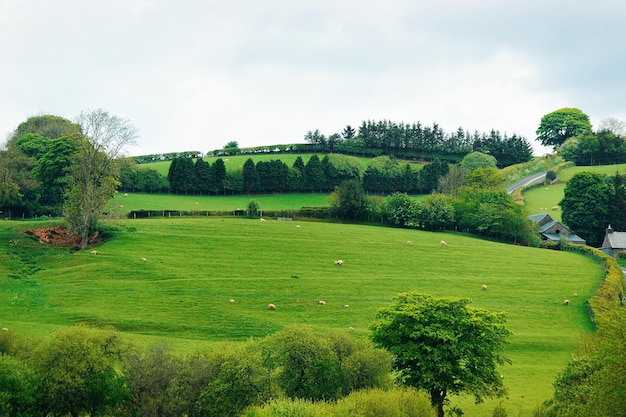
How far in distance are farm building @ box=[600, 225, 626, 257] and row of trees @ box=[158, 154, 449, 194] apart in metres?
51.1

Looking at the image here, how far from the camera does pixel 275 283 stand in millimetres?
70062

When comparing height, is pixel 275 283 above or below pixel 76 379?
above

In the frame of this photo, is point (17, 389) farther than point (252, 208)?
No

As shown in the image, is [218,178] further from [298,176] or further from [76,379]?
[76,379]

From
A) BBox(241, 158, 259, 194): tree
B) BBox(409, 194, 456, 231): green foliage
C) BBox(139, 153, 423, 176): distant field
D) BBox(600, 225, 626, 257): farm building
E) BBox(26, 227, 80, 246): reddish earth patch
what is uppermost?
BBox(139, 153, 423, 176): distant field

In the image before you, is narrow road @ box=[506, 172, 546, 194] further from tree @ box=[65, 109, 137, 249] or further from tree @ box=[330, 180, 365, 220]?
tree @ box=[65, 109, 137, 249]

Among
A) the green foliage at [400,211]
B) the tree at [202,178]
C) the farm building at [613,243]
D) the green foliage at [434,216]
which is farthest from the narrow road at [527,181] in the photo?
the tree at [202,178]

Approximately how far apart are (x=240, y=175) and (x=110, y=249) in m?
59.2

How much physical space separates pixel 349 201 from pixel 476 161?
223 ft

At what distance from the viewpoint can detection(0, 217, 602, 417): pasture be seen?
57.8 meters

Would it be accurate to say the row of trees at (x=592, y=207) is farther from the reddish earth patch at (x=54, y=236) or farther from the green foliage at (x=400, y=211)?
the reddish earth patch at (x=54, y=236)

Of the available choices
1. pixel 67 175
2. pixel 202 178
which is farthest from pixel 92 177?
pixel 202 178

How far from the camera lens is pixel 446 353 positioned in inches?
1702

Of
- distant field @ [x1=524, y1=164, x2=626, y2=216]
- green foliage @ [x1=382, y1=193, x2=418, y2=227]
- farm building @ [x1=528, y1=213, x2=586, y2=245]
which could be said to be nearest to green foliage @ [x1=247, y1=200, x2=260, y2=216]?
green foliage @ [x1=382, y1=193, x2=418, y2=227]
